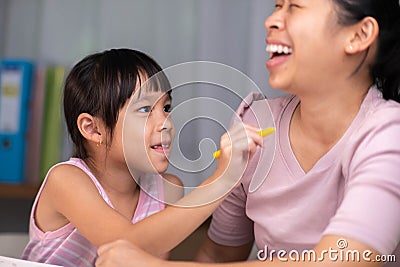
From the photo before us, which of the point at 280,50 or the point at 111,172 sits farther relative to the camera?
the point at 111,172

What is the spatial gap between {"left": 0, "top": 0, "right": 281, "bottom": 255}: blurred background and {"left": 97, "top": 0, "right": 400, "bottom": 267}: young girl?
90cm

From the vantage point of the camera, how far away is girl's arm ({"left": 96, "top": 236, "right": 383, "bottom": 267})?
85cm

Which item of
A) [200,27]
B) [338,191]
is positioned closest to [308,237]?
[338,191]

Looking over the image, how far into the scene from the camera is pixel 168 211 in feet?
3.23

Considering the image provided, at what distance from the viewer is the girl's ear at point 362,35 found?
99cm

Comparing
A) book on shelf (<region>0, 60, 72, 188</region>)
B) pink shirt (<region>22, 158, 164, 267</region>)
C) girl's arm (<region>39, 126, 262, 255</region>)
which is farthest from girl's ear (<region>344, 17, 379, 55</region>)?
book on shelf (<region>0, 60, 72, 188</region>)

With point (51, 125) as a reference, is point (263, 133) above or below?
above

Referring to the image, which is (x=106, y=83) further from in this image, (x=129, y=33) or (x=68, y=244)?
(x=129, y=33)

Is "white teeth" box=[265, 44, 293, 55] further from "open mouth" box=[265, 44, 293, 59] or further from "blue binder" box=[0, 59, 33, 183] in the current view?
"blue binder" box=[0, 59, 33, 183]

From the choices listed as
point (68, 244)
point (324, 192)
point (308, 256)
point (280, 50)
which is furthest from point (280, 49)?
point (68, 244)

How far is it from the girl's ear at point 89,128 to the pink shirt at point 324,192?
0.27 meters

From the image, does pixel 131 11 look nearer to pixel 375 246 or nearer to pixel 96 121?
pixel 96 121

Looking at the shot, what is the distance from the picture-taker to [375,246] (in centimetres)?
86

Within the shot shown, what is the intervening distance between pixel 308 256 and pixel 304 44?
334 mm
